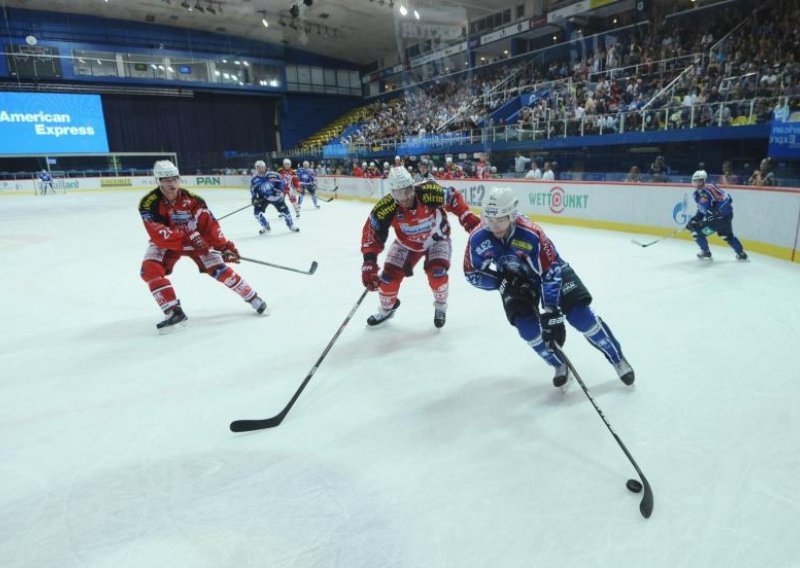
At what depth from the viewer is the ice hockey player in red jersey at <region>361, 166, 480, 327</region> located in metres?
3.85

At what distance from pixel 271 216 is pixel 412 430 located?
1091 centimetres

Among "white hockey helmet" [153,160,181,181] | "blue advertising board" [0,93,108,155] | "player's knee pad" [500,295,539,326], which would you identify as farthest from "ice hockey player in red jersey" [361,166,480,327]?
"blue advertising board" [0,93,108,155]

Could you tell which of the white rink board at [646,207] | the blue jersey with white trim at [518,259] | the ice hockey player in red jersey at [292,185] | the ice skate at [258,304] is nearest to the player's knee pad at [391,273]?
the ice skate at [258,304]

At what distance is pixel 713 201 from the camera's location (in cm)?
585

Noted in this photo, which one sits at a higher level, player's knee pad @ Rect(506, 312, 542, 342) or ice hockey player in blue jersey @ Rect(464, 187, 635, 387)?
ice hockey player in blue jersey @ Rect(464, 187, 635, 387)

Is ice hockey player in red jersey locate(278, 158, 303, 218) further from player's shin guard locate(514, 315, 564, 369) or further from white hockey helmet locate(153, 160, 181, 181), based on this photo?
player's shin guard locate(514, 315, 564, 369)

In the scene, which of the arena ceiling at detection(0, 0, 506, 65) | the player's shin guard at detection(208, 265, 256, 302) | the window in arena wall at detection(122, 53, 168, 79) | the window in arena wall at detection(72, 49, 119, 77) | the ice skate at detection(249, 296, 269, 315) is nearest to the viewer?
the player's shin guard at detection(208, 265, 256, 302)

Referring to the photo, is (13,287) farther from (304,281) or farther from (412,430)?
(412,430)

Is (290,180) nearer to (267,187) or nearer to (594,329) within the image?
(267,187)

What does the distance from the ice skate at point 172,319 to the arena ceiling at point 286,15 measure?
54.9 feet

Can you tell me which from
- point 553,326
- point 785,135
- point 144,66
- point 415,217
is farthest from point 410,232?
point 144,66

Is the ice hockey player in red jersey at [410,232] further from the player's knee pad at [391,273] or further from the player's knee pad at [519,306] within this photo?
the player's knee pad at [519,306]

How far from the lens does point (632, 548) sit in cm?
180

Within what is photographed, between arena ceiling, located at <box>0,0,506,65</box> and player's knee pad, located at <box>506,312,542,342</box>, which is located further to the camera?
arena ceiling, located at <box>0,0,506,65</box>
